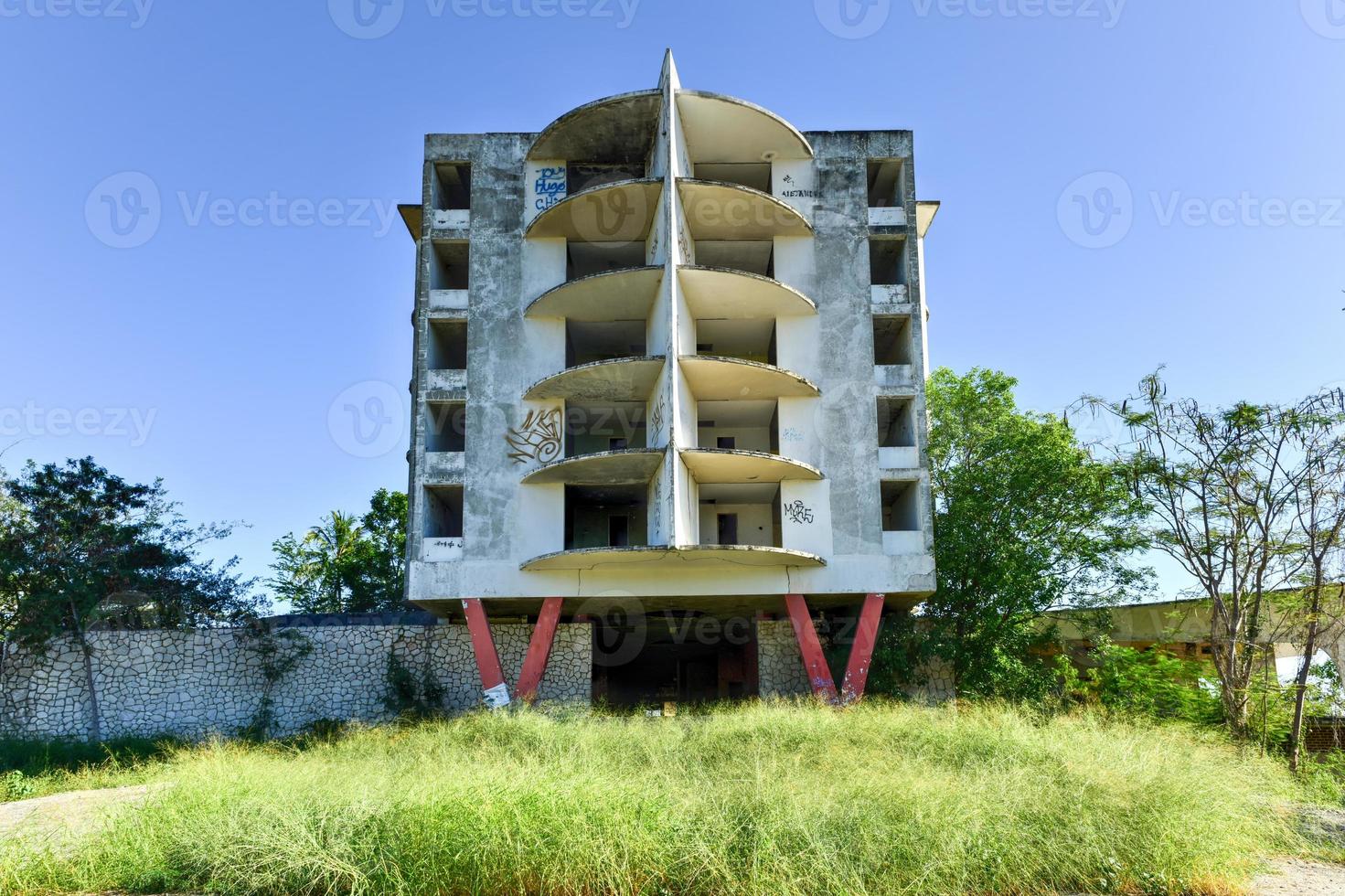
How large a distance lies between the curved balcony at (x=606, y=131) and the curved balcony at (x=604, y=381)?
6.11 m

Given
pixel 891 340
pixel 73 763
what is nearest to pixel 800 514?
pixel 891 340

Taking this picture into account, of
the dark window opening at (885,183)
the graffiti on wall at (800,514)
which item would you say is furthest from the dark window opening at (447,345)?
the dark window opening at (885,183)

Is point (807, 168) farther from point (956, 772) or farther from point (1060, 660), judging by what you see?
point (956, 772)

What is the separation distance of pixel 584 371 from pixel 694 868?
15.3m

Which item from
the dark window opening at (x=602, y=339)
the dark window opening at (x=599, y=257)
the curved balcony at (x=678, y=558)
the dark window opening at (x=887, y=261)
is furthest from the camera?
the dark window opening at (x=599, y=257)

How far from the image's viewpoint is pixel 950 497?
2675 centimetres

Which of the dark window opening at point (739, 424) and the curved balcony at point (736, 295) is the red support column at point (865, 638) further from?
the curved balcony at point (736, 295)

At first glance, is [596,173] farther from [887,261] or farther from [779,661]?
[779,661]

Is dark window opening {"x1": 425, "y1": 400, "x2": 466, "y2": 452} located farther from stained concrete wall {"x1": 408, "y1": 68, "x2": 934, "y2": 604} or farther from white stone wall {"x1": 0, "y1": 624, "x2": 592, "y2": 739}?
white stone wall {"x1": 0, "y1": 624, "x2": 592, "y2": 739}

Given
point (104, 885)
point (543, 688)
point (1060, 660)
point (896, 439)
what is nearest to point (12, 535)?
point (543, 688)

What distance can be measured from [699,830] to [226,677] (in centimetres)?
2012

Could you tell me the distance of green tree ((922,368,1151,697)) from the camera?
24406 mm

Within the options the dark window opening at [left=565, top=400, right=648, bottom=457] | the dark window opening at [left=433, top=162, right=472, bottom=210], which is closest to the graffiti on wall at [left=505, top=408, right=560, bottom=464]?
the dark window opening at [left=565, top=400, right=648, bottom=457]

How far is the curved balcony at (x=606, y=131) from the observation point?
78.1 feet
